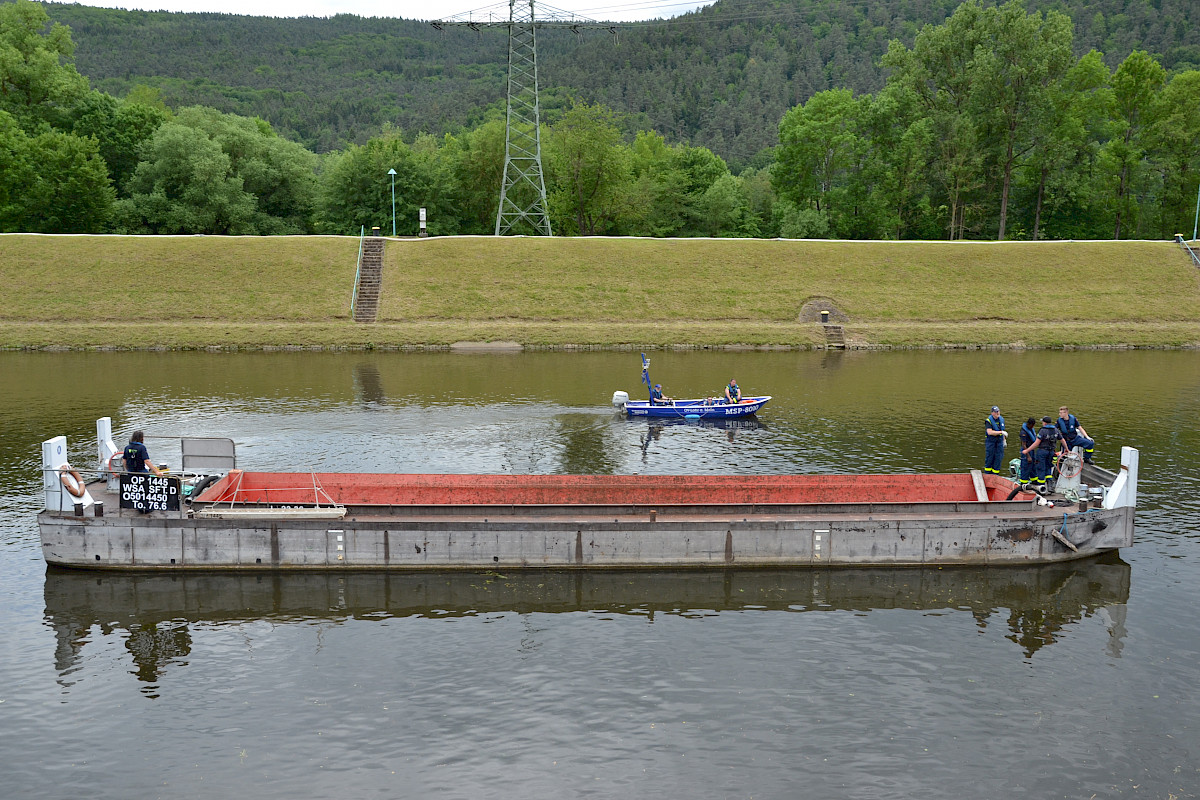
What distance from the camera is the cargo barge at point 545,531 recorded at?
23469mm

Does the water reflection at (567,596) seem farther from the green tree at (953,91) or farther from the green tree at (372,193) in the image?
the green tree at (953,91)

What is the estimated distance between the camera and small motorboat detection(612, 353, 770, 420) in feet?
143

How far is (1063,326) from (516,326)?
43.2 m

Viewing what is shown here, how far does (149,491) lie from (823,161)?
313ft

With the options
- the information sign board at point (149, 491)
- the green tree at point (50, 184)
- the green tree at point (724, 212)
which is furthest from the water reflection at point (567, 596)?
the green tree at point (724, 212)

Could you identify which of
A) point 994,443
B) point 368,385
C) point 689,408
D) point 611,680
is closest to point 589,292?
point 368,385

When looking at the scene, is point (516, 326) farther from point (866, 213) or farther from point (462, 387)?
point (866, 213)

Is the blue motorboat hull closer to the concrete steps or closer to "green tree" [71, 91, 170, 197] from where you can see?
the concrete steps

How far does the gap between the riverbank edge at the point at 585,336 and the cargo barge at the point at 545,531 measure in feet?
128

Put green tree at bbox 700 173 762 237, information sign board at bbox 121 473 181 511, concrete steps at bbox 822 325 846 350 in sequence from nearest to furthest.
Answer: information sign board at bbox 121 473 181 511 < concrete steps at bbox 822 325 846 350 < green tree at bbox 700 173 762 237

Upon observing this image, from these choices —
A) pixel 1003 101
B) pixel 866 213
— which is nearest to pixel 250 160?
pixel 866 213

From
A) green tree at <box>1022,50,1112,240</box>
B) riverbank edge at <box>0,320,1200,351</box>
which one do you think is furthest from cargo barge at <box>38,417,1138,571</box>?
green tree at <box>1022,50,1112,240</box>

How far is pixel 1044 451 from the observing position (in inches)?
1040

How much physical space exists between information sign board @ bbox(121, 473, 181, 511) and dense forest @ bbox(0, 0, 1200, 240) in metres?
74.8
